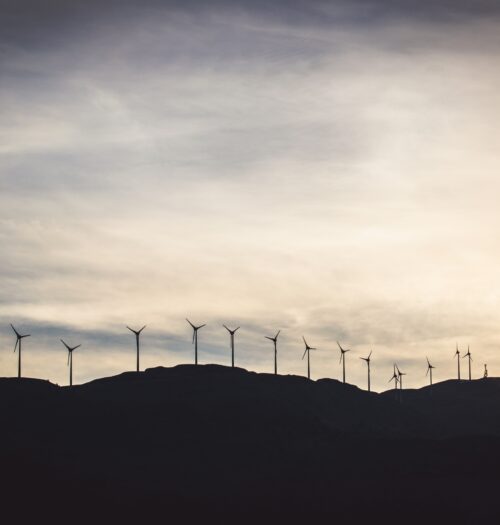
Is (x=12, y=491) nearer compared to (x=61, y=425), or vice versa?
(x=12, y=491)

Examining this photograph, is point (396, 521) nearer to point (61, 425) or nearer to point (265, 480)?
point (265, 480)

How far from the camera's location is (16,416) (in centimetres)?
19600

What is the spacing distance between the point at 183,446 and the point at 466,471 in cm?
4778

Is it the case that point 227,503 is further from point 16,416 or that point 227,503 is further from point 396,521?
point 16,416

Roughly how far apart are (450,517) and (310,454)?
35071 millimetres

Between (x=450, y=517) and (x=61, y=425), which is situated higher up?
(x=61, y=425)

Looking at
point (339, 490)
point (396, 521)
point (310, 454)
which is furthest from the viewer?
point (310, 454)

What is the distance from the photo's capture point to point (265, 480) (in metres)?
174

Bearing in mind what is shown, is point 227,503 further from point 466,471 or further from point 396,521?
point 466,471

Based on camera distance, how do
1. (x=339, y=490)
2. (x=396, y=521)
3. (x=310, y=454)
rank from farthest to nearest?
(x=310, y=454) < (x=339, y=490) < (x=396, y=521)

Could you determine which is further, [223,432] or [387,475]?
[223,432]

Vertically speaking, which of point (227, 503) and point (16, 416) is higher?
point (16, 416)

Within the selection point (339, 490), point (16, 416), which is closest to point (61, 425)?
point (16, 416)

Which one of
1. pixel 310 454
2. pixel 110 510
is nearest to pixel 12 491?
pixel 110 510
